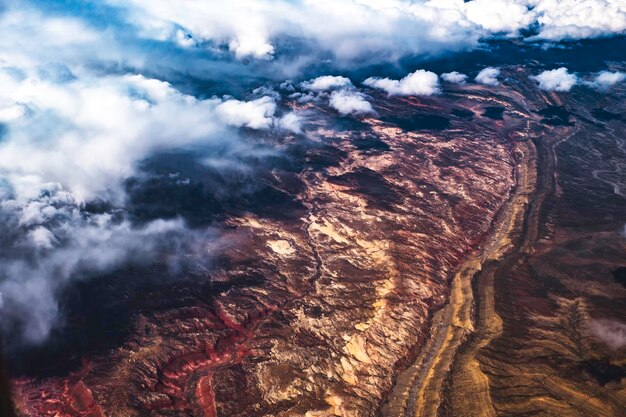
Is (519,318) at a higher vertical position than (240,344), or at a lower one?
higher

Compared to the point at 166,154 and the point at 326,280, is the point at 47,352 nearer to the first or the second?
the point at 326,280

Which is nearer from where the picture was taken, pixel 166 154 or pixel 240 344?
pixel 240 344

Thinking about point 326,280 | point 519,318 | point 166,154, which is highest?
point 519,318

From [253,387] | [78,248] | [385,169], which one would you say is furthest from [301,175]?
[253,387]

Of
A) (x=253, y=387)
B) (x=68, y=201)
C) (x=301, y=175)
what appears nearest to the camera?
(x=253, y=387)

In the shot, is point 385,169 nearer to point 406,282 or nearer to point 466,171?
point 466,171

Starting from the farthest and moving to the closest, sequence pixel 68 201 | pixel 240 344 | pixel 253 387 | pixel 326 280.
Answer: pixel 68 201
pixel 326 280
pixel 240 344
pixel 253 387

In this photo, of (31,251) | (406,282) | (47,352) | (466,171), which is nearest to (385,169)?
(466,171)
